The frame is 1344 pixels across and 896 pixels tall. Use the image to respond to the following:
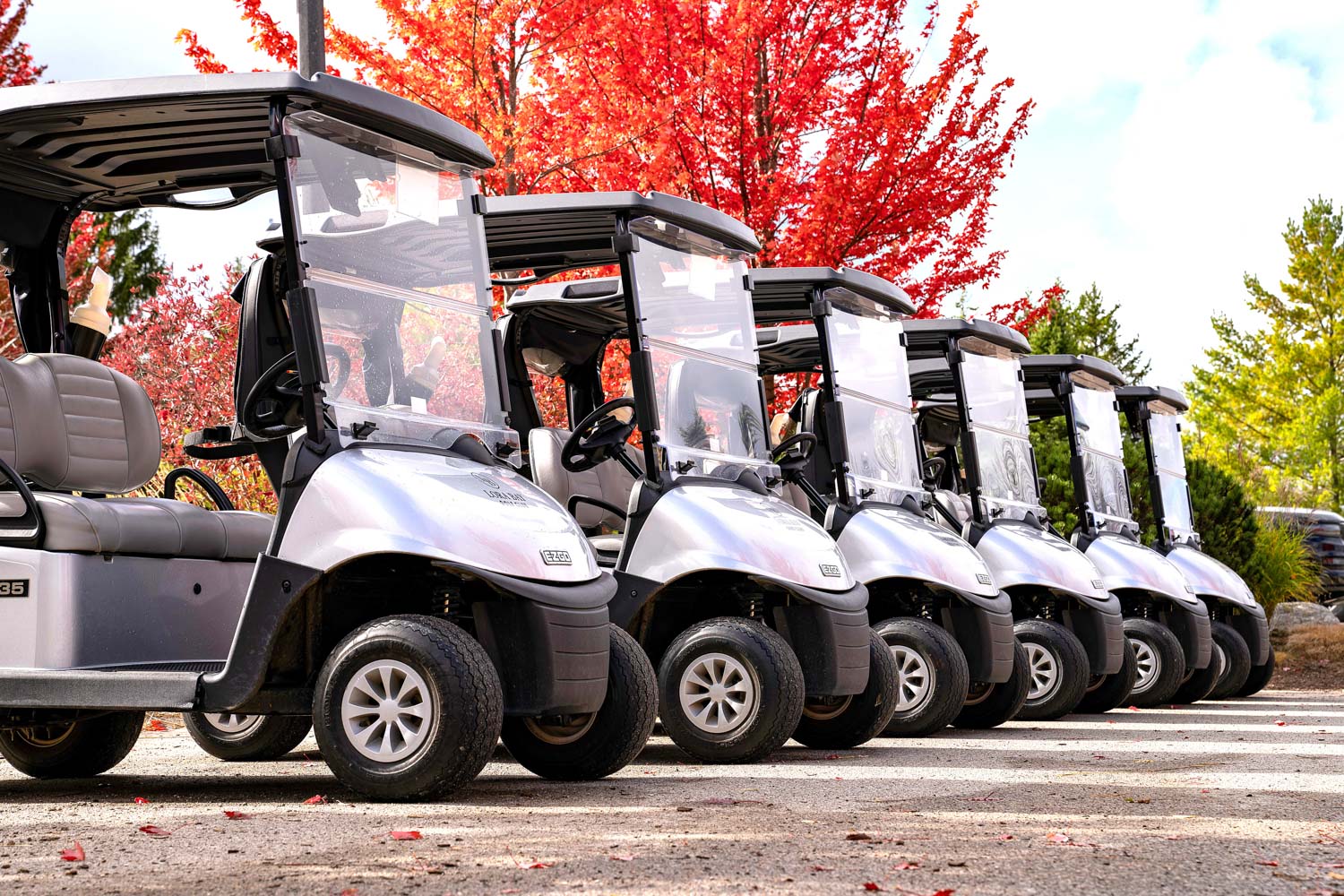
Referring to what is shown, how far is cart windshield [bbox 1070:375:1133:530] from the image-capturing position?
12.2m

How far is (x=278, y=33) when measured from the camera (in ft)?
40.3

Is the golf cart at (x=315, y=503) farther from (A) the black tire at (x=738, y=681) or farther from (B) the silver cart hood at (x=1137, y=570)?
(B) the silver cart hood at (x=1137, y=570)

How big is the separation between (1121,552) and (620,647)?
6.39 metres

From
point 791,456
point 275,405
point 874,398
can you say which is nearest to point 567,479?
point 791,456

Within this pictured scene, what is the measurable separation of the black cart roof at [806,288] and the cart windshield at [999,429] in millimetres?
1067

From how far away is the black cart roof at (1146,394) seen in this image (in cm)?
1348

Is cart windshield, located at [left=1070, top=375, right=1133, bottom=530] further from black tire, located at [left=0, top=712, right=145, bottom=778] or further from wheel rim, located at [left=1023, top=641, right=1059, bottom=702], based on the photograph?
black tire, located at [left=0, top=712, right=145, bottom=778]

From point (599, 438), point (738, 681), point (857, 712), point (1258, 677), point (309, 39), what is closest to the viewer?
point (738, 681)

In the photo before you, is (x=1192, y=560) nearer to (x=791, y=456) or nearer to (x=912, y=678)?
(x=912, y=678)

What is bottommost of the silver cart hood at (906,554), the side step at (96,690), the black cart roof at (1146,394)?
the side step at (96,690)

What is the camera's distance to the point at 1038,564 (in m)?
9.94

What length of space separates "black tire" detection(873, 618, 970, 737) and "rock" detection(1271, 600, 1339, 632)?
421 inches

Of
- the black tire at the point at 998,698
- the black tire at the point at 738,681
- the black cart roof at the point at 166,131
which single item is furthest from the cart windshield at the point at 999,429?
the black cart roof at the point at 166,131

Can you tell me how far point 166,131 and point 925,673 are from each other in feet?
14.5
